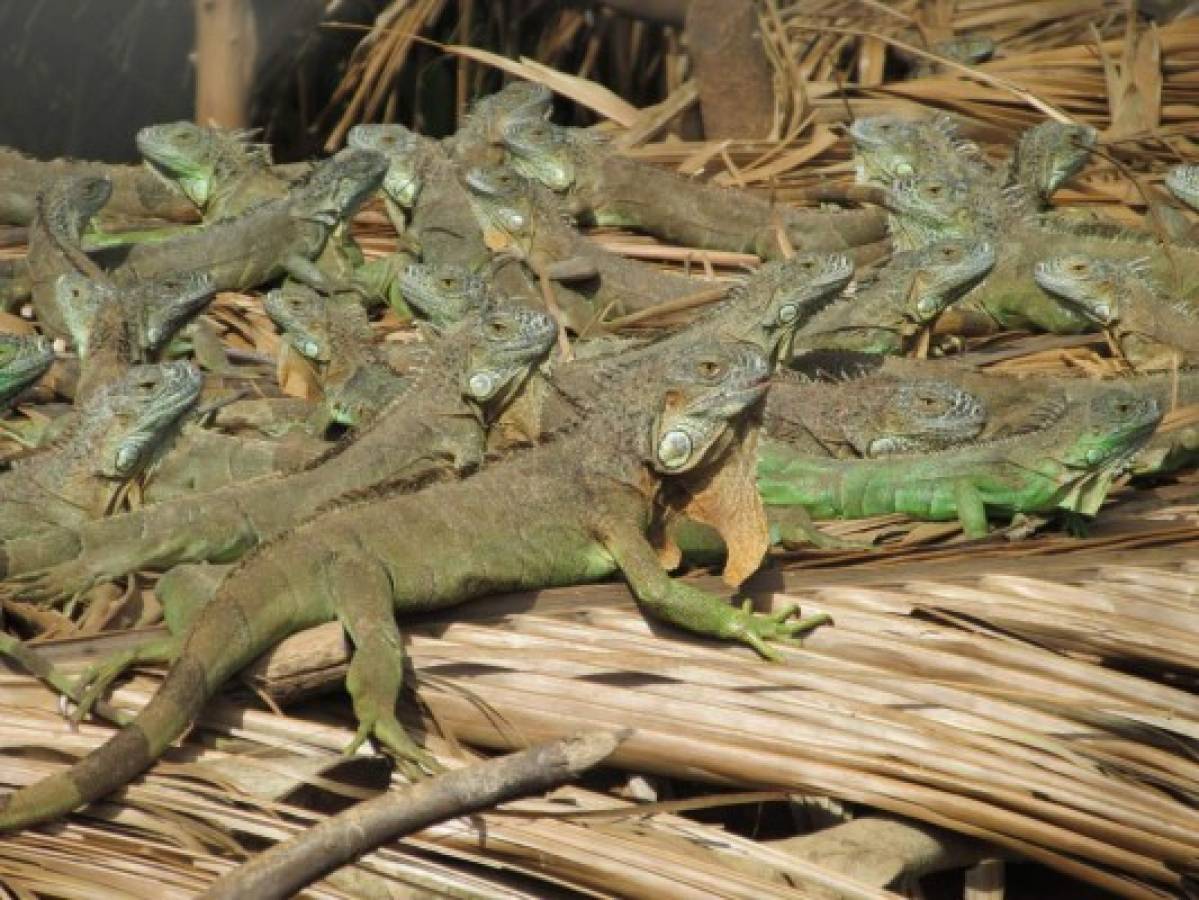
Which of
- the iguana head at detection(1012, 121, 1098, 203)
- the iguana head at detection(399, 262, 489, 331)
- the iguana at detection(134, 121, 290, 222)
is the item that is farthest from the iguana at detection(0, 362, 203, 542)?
the iguana head at detection(1012, 121, 1098, 203)

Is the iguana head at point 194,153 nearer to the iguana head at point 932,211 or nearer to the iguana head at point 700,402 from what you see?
the iguana head at point 932,211

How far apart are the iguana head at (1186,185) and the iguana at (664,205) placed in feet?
3.11

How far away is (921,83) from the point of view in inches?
350

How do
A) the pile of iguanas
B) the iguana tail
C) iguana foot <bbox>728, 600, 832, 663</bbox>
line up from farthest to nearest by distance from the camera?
1. the pile of iguanas
2. iguana foot <bbox>728, 600, 832, 663</bbox>
3. the iguana tail

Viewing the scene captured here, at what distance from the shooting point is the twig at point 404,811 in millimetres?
3328

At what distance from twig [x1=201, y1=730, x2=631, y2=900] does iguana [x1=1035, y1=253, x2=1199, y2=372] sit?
3.85 meters

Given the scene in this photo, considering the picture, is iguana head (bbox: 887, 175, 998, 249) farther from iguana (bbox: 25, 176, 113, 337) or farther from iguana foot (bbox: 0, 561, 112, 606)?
iguana foot (bbox: 0, 561, 112, 606)

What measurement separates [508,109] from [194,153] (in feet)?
3.34

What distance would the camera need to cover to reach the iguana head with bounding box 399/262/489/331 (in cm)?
685

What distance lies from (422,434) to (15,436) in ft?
3.39

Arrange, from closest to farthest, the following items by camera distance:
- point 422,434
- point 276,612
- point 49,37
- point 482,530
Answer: point 276,612 → point 482,530 → point 422,434 → point 49,37

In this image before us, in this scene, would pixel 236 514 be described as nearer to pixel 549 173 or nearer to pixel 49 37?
pixel 549 173

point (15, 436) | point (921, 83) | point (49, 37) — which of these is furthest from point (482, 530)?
point (49, 37)

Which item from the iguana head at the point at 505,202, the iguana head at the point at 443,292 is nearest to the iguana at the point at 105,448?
the iguana head at the point at 443,292
